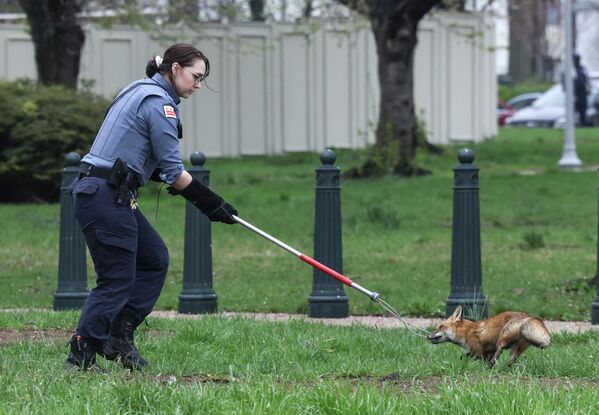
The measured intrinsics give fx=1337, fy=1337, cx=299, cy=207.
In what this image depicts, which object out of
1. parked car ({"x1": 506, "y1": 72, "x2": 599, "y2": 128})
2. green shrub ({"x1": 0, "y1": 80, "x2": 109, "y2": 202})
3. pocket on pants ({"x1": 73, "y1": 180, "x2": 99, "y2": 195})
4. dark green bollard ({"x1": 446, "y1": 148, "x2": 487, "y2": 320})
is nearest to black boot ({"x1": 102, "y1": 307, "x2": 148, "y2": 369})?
pocket on pants ({"x1": 73, "y1": 180, "x2": 99, "y2": 195})

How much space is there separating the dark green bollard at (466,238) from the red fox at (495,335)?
2.35 m

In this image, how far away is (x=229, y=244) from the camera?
47.4 feet

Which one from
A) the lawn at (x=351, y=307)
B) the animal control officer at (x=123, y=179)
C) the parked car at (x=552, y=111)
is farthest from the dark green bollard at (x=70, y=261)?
the parked car at (x=552, y=111)

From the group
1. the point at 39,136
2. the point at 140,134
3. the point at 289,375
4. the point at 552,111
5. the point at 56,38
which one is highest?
the point at 56,38

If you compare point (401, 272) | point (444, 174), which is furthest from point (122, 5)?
point (401, 272)

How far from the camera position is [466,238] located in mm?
9766

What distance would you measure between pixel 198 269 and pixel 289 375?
3.66 m

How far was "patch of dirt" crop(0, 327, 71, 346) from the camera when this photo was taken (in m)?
8.02

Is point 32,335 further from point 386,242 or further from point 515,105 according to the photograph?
point 515,105

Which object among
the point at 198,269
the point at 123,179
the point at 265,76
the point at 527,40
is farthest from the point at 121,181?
the point at 527,40

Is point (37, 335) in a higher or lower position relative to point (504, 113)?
lower

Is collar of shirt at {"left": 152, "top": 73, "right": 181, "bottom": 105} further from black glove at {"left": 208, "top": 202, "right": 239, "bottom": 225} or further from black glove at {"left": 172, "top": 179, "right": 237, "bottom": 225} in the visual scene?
black glove at {"left": 208, "top": 202, "right": 239, "bottom": 225}

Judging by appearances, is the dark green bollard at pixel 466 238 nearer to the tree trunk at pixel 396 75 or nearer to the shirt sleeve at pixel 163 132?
the shirt sleeve at pixel 163 132

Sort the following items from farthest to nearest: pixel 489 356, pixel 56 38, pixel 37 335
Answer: pixel 56 38 < pixel 37 335 < pixel 489 356
